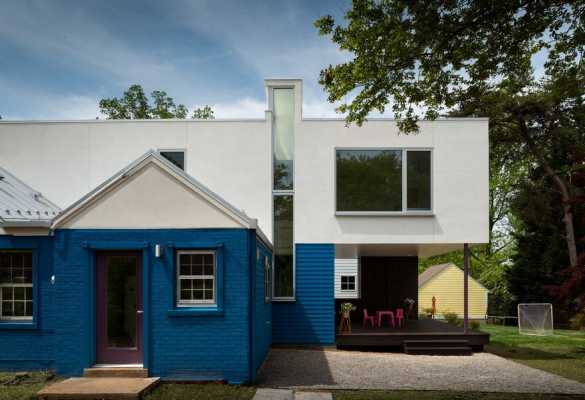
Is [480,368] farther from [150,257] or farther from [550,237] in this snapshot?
[550,237]

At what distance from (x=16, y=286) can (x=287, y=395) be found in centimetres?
562

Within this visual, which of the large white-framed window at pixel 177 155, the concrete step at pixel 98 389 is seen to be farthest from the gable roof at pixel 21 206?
the large white-framed window at pixel 177 155

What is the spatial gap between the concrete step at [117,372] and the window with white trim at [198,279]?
4.71 ft

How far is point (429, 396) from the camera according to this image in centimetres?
964

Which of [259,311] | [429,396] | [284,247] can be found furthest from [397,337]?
[429,396]

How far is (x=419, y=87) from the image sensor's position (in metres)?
11.7

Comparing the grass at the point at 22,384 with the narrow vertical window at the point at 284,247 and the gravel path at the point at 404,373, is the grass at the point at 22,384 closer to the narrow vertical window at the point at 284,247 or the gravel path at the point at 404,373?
the gravel path at the point at 404,373

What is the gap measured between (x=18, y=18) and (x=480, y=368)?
44.0ft

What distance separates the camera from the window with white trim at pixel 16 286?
1091cm

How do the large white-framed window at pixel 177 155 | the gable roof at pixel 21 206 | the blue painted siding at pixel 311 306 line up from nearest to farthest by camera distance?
the gable roof at pixel 21 206 → the blue painted siding at pixel 311 306 → the large white-framed window at pixel 177 155

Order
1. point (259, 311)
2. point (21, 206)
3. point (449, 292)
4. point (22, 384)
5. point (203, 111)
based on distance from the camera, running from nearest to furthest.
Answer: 1. point (22, 384)
2. point (259, 311)
3. point (21, 206)
4. point (203, 111)
5. point (449, 292)

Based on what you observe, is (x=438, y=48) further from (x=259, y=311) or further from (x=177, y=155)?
(x=177, y=155)

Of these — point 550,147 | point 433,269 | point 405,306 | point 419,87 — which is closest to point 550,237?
point 550,147

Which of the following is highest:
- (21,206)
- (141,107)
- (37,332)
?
(141,107)
